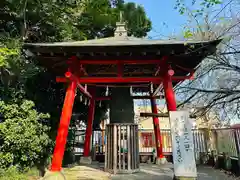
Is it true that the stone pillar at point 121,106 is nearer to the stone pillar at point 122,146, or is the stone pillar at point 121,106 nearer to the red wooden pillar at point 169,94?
the stone pillar at point 122,146

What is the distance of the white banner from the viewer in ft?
A: 17.1

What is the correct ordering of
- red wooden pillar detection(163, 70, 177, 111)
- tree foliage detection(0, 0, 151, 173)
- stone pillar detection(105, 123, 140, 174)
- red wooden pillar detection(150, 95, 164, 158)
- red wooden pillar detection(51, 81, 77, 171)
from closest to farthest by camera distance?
red wooden pillar detection(51, 81, 77, 171)
red wooden pillar detection(163, 70, 177, 111)
tree foliage detection(0, 0, 151, 173)
stone pillar detection(105, 123, 140, 174)
red wooden pillar detection(150, 95, 164, 158)

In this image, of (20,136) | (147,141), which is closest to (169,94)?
(20,136)

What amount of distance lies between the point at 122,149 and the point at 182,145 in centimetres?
240

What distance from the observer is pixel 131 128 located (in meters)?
7.32

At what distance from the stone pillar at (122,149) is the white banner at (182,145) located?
2060 millimetres

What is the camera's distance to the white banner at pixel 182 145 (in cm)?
520

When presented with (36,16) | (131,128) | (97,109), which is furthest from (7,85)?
(97,109)

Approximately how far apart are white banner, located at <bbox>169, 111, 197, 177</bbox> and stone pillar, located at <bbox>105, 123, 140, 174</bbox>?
2.06 meters

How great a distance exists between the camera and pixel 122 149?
7.16m

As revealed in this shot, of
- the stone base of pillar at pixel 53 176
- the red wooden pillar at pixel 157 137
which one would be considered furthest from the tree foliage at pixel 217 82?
the stone base of pillar at pixel 53 176

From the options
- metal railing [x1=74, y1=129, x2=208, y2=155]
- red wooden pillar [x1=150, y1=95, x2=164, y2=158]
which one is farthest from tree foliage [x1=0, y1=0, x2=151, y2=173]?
red wooden pillar [x1=150, y1=95, x2=164, y2=158]

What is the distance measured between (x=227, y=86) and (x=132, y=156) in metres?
4.27

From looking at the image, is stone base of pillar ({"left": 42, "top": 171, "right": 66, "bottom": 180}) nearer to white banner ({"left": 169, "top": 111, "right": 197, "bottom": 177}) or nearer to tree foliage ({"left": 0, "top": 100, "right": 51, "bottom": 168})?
tree foliage ({"left": 0, "top": 100, "right": 51, "bottom": 168})
